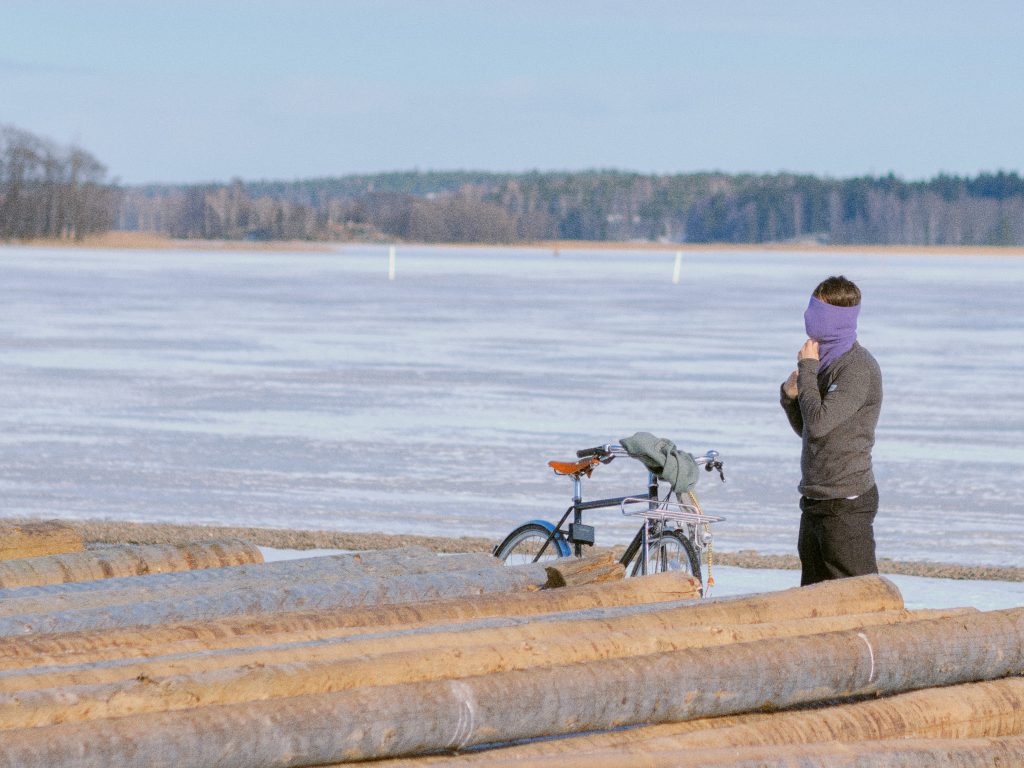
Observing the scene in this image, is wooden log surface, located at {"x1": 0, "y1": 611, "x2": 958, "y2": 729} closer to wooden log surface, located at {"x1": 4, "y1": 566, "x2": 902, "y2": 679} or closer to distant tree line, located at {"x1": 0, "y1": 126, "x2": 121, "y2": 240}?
wooden log surface, located at {"x1": 4, "y1": 566, "x2": 902, "y2": 679}

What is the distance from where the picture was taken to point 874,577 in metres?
5.14

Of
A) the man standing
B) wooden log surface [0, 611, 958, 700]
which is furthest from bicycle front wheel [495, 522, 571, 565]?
wooden log surface [0, 611, 958, 700]

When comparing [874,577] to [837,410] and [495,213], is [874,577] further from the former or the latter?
[495,213]

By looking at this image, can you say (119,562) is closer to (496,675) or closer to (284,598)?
(284,598)

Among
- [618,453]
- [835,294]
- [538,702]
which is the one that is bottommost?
[538,702]

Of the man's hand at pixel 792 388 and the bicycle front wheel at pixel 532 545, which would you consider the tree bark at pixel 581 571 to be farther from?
the bicycle front wheel at pixel 532 545

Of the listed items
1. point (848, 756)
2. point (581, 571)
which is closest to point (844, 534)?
point (581, 571)

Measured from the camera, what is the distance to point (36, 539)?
6.08 meters

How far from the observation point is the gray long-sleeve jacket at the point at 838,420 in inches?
236

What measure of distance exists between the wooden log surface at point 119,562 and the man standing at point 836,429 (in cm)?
206

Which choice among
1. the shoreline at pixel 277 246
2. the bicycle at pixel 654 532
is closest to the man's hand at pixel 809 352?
the bicycle at pixel 654 532

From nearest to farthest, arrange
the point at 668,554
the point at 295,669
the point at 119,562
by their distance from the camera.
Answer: the point at 295,669 < the point at 119,562 < the point at 668,554

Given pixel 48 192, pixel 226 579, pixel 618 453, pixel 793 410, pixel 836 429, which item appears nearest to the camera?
pixel 226 579

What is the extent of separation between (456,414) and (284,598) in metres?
11.2
